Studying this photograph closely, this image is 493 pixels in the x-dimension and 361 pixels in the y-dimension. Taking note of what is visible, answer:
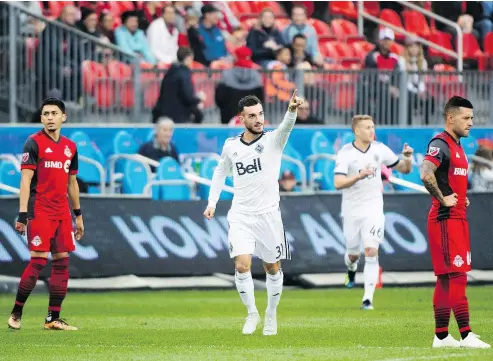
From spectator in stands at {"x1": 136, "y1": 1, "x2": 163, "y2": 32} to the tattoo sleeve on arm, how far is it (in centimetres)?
1558

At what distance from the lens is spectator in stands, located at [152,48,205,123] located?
76.0 feet

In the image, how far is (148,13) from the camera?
87.2 ft

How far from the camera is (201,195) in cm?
2197

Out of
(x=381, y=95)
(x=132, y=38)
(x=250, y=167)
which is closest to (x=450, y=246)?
(x=250, y=167)

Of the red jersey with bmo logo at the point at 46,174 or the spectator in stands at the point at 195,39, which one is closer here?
the red jersey with bmo logo at the point at 46,174

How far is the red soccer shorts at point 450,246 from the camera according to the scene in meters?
11.3

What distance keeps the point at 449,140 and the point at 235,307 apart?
20.6ft

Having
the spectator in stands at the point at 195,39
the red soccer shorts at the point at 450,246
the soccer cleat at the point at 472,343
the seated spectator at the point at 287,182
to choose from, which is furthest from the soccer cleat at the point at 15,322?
the spectator in stands at the point at 195,39

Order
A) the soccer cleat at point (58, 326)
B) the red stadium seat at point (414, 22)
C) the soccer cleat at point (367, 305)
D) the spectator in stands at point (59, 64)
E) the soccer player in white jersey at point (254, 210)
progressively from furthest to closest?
1. the red stadium seat at point (414, 22)
2. the spectator in stands at point (59, 64)
3. the soccer cleat at point (367, 305)
4. the soccer cleat at point (58, 326)
5. the soccer player in white jersey at point (254, 210)

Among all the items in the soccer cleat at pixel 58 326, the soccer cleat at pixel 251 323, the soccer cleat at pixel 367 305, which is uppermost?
the soccer cleat at pixel 251 323

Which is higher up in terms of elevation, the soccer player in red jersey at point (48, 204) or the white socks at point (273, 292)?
the soccer player in red jersey at point (48, 204)

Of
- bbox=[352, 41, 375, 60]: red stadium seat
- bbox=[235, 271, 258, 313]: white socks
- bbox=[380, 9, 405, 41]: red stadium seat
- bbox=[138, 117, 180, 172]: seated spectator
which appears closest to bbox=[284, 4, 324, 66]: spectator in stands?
bbox=[352, 41, 375, 60]: red stadium seat

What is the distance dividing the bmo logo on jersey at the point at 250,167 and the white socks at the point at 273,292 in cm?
Result: 102

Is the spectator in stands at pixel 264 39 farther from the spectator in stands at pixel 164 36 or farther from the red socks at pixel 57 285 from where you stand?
the red socks at pixel 57 285
